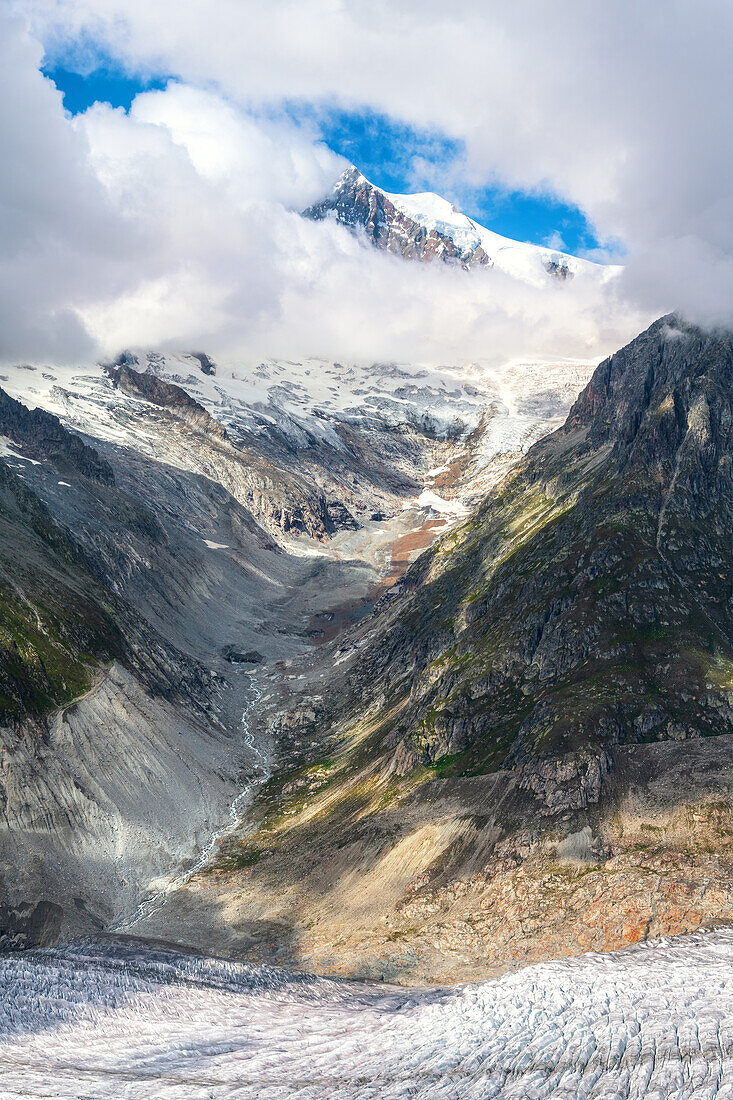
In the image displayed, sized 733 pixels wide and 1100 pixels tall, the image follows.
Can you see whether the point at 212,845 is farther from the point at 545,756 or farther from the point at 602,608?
the point at 602,608

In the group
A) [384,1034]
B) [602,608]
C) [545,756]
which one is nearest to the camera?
[384,1034]

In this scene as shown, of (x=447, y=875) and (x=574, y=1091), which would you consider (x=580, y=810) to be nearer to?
(x=447, y=875)

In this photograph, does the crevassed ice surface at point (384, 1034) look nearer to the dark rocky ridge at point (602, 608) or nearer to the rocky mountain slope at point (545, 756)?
the rocky mountain slope at point (545, 756)

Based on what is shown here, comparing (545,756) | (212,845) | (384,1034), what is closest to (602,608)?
(545,756)

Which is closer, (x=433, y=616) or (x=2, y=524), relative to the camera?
(x=2, y=524)

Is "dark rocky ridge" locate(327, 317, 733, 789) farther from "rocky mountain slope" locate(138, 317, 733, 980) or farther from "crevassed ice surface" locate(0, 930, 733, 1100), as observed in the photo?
"crevassed ice surface" locate(0, 930, 733, 1100)

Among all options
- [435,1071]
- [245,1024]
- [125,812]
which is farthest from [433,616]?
[435,1071]
